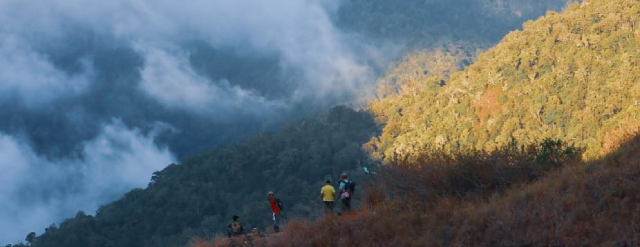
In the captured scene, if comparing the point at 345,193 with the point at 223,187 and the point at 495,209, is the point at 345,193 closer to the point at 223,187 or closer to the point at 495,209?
the point at 495,209

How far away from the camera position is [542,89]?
39312 millimetres

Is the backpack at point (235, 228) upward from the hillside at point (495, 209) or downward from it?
upward

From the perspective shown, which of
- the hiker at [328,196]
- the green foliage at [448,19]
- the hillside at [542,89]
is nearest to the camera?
the hiker at [328,196]

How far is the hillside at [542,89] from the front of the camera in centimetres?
3462

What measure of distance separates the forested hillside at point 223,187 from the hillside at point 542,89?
4.54 m

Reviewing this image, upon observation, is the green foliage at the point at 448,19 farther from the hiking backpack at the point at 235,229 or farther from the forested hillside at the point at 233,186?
the hiking backpack at the point at 235,229

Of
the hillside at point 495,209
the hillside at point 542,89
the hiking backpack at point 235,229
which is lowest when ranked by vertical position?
the hillside at point 495,209

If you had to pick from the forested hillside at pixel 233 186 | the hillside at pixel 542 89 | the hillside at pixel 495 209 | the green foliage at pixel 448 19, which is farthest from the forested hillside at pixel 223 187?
the green foliage at pixel 448 19

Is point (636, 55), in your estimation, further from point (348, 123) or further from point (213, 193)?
point (213, 193)

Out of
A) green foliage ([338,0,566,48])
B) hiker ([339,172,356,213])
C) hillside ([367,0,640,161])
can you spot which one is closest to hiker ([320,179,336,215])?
hiker ([339,172,356,213])

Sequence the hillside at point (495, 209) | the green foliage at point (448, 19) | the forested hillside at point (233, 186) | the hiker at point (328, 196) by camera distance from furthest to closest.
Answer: the green foliage at point (448, 19)
the forested hillside at point (233, 186)
the hiker at point (328, 196)
the hillside at point (495, 209)

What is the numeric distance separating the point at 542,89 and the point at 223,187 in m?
25.4

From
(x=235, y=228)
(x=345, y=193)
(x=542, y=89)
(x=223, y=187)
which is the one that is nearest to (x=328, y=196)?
(x=345, y=193)

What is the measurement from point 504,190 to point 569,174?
1.44 m
